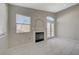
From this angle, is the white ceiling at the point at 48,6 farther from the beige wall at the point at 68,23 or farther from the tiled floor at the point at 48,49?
the tiled floor at the point at 48,49

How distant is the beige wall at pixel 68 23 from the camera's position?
2.25 metres

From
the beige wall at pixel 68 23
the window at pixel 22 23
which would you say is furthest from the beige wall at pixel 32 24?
the beige wall at pixel 68 23

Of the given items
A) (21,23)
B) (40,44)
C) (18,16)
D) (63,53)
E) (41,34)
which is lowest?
(63,53)

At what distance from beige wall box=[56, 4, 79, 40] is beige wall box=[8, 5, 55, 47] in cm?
28

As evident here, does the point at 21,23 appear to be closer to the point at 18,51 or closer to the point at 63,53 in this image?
the point at 18,51

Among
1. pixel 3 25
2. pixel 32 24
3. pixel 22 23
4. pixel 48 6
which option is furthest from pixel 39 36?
pixel 3 25

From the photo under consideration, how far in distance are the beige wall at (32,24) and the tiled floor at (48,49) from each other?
0.14 metres

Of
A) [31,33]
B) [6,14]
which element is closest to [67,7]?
[31,33]

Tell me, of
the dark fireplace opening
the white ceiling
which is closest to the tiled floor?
the dark fireplace opening

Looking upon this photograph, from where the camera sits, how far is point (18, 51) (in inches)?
84.1

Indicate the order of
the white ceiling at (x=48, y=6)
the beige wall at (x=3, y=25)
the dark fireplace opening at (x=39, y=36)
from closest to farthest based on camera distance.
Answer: the beige wall at (x=3, y=25)
the white ceiling at (x=48, y=6)
the dark fireplace opening at (x=39, y=36)

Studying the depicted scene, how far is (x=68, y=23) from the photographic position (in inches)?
91.7

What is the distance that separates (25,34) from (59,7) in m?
1.11

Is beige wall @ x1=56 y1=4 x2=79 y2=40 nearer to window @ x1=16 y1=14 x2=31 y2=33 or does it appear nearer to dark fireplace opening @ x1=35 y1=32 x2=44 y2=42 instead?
dark fireplace opening @ x1=35 y1=32 x2=44 y2=42
